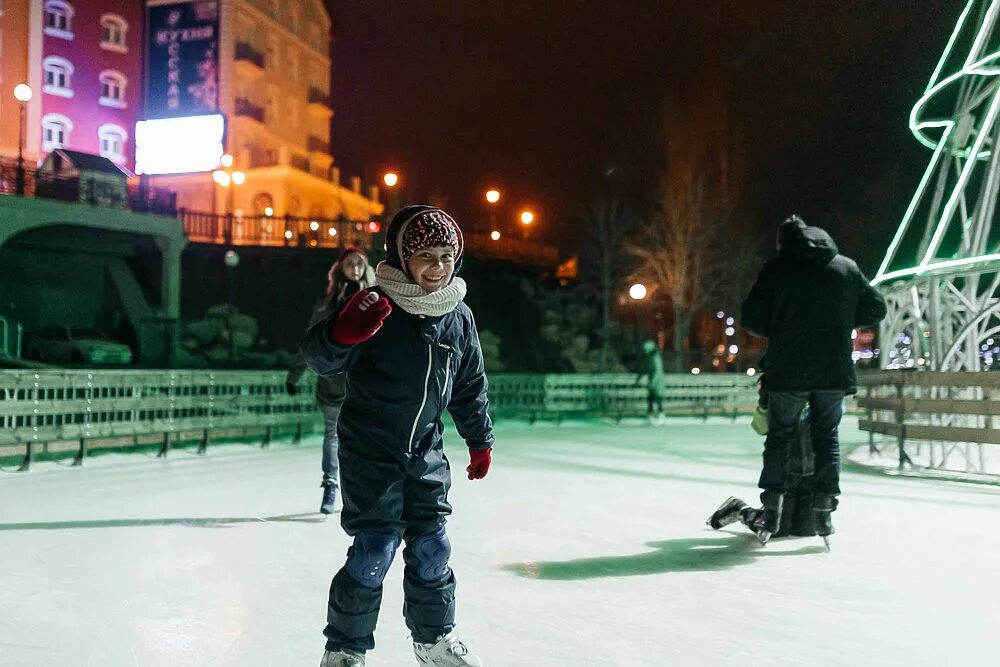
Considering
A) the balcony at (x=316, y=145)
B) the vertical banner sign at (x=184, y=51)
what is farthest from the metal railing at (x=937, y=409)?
the balcony at (x=316, y=145)

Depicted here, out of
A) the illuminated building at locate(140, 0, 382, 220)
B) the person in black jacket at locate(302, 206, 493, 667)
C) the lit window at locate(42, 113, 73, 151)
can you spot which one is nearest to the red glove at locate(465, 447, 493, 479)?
the person in black jacket at locate(302, 206, 493, 667)

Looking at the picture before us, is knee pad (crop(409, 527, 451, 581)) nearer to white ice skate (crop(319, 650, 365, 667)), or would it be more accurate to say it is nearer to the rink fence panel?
white ice skate (crop(319, 650, 365, 667))

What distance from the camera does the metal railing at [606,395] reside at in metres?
17.4

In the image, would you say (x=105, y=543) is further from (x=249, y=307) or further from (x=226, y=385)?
(x=249, y=307)

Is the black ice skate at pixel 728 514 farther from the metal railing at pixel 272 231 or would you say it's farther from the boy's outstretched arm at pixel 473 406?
the metal railing at pixel 272 231

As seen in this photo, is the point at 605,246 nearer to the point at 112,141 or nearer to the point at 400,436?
the point at 112,141

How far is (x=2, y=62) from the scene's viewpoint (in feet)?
105

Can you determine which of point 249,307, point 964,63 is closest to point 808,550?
point 964,63

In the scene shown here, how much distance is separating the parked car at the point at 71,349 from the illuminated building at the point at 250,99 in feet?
43.2

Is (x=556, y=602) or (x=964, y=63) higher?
(x=964, y=63)

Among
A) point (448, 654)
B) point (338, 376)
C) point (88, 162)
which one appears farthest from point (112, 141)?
point (448, 654)

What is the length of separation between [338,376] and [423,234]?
2888 millimetres

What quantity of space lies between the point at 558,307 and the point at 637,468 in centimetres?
2683

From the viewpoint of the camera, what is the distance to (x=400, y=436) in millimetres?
2902
